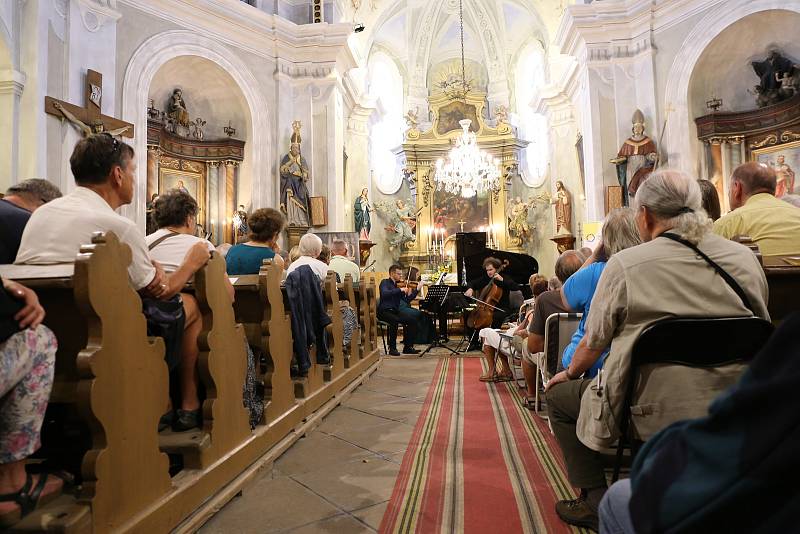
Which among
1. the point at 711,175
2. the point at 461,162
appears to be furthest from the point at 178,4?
the point at 711,175

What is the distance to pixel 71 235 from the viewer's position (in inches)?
78.6

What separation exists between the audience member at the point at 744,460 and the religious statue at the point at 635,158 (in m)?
10.3

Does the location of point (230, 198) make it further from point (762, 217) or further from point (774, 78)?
point (762, 217)

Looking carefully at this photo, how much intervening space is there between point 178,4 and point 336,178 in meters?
4.33

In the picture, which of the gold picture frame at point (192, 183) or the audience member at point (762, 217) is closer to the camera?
the audience member at point (762, 217)

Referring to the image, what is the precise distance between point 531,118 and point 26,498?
18000mm

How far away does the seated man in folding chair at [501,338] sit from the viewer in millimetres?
4832

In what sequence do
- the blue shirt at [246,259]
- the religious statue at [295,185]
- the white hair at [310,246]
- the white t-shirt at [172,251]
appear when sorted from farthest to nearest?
the religious statue at [295,185], the white hair at [310,246], the blue shirt at [246,259], the white t-shirt at [172,251]

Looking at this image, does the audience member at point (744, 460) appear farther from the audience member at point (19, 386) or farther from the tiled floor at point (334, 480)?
the tiled floor at point (334, 480)

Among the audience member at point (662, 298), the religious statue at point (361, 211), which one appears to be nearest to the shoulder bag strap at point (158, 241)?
the audience member at point (662, 298)

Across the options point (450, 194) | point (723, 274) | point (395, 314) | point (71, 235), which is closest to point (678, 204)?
point (723, 274)

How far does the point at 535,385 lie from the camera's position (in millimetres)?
4418

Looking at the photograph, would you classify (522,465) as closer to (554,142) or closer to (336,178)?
(336,178)

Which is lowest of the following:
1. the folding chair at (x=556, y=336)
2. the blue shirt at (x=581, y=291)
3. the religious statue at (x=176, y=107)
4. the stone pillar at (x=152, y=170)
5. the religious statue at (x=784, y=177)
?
the folding chair at (x=556, y=336)
